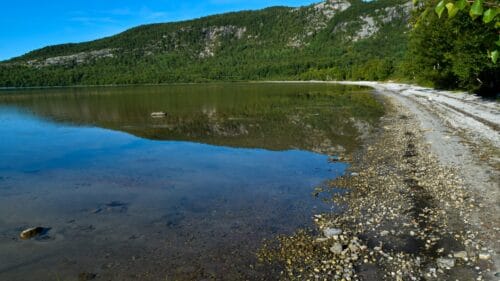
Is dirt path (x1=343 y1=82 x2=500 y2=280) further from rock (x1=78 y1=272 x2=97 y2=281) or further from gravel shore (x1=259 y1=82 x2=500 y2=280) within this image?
rock (x1=78 y1=272 x2=97 y2=281)

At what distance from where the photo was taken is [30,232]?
12359mm

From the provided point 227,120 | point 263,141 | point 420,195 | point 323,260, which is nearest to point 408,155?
point 420,195

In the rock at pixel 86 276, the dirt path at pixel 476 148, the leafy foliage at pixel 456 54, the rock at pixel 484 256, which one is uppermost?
the leafy foliage at pixel 456 54

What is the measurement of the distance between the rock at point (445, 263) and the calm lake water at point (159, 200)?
426cm

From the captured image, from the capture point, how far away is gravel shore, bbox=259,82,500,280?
916cm

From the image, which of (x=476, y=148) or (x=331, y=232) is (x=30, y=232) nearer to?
(x=331, y=232)

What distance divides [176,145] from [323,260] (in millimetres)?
20848

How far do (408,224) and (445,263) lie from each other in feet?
8.23

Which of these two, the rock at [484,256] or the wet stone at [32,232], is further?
the wet stone at [32,232]

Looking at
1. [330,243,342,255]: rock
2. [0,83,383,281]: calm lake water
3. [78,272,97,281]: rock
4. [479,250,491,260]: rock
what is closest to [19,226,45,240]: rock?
[0,83,383,281]: calm lake water

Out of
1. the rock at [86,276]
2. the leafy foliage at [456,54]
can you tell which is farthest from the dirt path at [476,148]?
the rock at [86,276]

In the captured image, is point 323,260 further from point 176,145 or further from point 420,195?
point 176,145

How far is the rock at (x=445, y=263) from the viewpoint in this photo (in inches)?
356

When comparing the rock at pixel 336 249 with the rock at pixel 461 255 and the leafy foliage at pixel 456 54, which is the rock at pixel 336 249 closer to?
the rock at pixel 461 255
